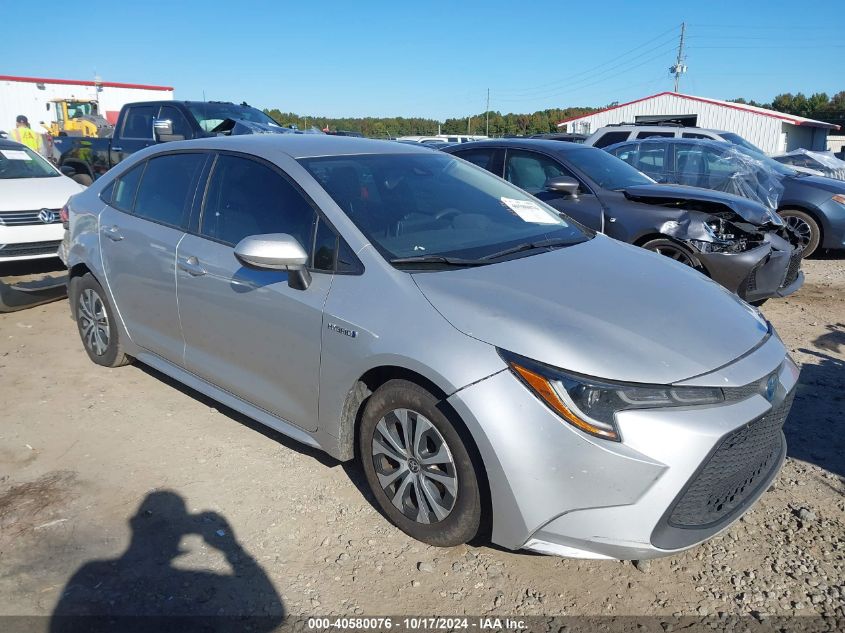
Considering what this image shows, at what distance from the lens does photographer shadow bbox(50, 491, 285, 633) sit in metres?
2.41

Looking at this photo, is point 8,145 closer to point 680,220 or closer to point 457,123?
point 680,220

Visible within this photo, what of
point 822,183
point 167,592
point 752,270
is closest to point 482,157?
point 752,270

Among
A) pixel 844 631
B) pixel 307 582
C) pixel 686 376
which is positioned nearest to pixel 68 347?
pixel 307 582

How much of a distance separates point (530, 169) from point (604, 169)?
0.74 m

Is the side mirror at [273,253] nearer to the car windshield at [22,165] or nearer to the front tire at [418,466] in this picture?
the front tire at [418,466]

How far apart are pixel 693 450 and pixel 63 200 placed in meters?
7.43

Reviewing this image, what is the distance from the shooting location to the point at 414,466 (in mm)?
2713

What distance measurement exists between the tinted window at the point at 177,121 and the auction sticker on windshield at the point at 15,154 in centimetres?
206

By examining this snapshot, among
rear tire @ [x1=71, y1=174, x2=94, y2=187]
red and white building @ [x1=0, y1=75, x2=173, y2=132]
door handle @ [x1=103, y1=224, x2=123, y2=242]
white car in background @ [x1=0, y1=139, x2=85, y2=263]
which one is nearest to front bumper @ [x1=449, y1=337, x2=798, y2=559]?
door handle @ [x1=103, y1=224, x2=123, y2=242]

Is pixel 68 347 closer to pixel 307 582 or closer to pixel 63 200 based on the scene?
pixel 63 200

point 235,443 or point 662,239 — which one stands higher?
point 662,239

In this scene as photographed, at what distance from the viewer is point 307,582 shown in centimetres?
262

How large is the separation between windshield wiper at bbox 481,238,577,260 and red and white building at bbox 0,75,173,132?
3440 centimetres

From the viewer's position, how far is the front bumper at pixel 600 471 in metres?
2.21
